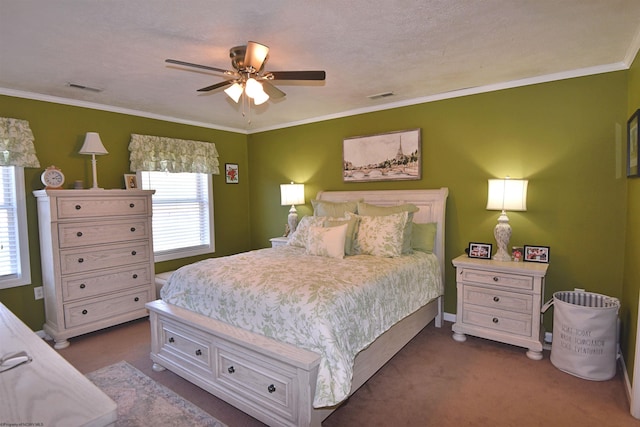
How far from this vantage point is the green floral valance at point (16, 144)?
3.12 m

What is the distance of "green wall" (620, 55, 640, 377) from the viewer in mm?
2320

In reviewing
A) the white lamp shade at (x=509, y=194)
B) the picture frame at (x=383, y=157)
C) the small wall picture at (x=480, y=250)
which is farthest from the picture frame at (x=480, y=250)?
the picture frame at (x=383, y=157)

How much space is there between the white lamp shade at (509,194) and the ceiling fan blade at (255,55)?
222 cm

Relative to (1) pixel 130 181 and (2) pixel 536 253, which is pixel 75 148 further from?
(2) pixel 536 253

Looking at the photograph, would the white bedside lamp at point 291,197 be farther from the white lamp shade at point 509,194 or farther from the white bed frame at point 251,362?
the white lamp shade at point 509,194

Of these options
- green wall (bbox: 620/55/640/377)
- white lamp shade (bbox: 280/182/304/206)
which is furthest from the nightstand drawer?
white lamp shade (bbox: 280/182/304/206)

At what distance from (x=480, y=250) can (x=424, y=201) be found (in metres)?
0.74

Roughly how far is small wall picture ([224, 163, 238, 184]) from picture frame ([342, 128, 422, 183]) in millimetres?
1787

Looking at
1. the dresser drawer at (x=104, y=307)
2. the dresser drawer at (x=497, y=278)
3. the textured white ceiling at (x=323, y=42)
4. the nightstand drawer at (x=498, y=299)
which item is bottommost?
the dresser drawer at (x=104, y=307)

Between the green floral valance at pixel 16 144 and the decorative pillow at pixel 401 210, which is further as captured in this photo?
the decorative pillow at pixel 401 210

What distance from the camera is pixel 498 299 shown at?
9.80ft

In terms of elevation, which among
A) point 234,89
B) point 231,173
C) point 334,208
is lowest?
point 334,208

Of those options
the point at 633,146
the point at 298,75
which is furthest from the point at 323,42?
the point at 633,146

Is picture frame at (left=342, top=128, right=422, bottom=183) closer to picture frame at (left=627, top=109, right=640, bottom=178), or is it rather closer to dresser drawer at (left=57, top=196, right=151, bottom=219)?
picture frame at (left=627, top=109, right=640, bottom=178)
